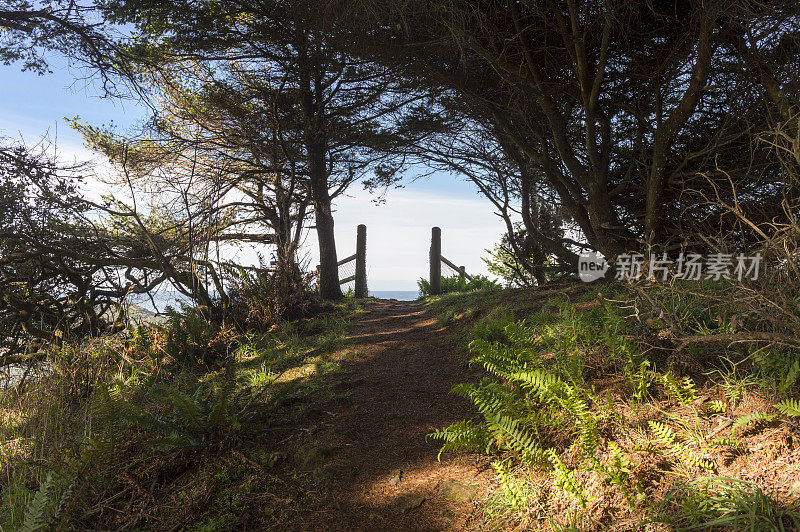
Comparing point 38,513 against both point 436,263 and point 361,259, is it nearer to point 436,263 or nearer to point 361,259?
point 361,259

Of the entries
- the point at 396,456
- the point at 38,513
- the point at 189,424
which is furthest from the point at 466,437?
the point at 38,513

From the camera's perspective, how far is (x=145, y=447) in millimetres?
3635

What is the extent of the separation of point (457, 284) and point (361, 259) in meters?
2.92

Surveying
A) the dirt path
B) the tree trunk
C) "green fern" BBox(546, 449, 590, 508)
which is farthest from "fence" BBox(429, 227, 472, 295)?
"green fern" BBox(546, 449, 590, 508)

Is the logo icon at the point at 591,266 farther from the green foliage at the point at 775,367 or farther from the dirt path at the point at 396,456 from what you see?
the green foliage at the point at 775,367

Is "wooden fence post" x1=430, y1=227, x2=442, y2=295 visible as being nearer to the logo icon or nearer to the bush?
the bush

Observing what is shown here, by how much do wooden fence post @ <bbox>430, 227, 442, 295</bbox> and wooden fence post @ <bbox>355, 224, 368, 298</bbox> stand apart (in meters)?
1.99

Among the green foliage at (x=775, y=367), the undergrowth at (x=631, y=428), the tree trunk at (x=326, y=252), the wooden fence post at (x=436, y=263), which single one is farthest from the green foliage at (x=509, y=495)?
the wooden fence post at (x=436, y=263)

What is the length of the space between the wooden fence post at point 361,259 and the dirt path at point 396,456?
7.77 m

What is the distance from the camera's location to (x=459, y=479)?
294 cm

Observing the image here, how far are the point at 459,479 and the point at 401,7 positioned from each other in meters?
4.42

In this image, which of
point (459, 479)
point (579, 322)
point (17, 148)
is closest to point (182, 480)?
point (459, 479)

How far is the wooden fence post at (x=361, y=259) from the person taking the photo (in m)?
13.7

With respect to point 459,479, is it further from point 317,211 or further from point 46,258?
point 317,211
